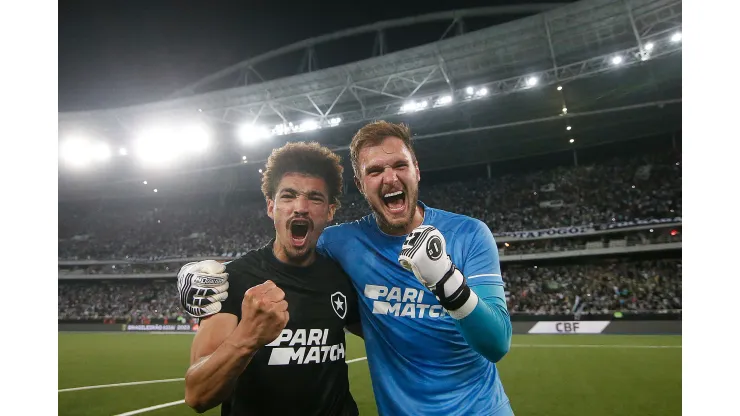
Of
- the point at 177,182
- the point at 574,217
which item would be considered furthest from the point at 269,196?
the point at 177,182

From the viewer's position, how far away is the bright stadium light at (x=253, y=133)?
2375cm

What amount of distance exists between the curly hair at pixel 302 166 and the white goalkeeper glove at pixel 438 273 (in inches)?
39.0

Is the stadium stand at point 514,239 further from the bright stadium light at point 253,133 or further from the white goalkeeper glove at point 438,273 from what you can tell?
the white goalkeeper glove at point 438,273

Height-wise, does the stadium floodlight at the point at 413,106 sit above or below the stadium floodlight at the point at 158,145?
above

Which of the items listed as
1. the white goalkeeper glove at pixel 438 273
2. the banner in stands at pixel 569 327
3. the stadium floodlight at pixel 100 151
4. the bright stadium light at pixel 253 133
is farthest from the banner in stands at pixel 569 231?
the stadium floodlight at pixel 100 151

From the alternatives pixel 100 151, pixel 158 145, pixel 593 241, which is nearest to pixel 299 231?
pixel 593 241

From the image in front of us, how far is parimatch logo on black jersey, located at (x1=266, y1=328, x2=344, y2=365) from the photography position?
7.87ft

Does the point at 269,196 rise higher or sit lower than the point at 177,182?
lower

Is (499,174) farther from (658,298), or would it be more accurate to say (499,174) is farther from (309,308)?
(309,308)

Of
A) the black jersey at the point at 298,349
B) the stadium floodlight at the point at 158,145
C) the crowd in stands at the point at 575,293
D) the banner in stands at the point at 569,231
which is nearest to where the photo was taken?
the black jersey at the point at 298,349

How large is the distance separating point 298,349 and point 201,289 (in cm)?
62

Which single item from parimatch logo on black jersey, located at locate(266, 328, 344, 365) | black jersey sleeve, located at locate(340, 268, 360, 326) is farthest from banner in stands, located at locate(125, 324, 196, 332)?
parimatch logo on black jersey, located at locate(266, 328, 344, 365)
